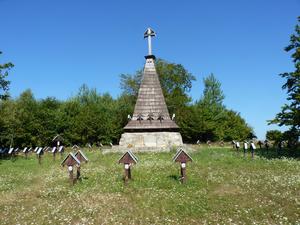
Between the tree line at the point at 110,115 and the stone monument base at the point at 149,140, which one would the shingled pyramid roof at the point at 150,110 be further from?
the tree line at the point at 110,115

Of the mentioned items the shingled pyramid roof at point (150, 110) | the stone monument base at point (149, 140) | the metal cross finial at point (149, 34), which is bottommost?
the stone monument base at point (149, 140)

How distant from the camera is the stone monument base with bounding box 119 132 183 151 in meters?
33.5

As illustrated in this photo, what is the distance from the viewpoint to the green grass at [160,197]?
11953 millimetres

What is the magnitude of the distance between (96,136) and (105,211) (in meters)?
42.6

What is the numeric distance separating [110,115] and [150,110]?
23.6 metres

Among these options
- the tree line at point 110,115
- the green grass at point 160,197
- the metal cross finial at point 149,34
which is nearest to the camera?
the green grass at point 160,197

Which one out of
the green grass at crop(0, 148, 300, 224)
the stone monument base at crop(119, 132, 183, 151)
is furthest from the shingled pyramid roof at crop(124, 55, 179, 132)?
the green grass at crop(0, 148, 300, 224)

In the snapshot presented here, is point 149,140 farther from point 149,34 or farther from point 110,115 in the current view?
point 110,115

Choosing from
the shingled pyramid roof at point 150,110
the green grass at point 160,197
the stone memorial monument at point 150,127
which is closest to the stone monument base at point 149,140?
the stone memorial monument at point 150,127

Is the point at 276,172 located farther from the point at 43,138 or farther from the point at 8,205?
the point at 43,138

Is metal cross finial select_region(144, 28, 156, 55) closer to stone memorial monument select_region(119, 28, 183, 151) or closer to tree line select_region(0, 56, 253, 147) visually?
stone memorial monument select_region(119, 28, 183, 151)

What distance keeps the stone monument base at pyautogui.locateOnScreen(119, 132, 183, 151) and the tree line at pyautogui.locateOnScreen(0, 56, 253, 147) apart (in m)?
18.4

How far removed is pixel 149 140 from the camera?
111 feet

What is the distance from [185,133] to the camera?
57.9 meters
